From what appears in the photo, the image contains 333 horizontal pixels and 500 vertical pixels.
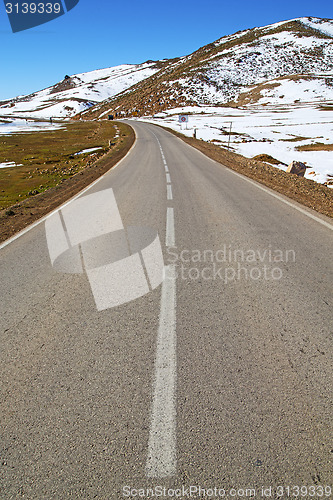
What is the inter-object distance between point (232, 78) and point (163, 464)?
12532 centimetres

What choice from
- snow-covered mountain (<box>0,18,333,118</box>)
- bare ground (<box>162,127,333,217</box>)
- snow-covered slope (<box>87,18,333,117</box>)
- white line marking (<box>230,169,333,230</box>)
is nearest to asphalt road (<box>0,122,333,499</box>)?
white line marking (<box>230,169,333,230</box>)

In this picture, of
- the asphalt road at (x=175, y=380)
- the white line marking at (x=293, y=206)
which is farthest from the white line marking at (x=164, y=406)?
the white line marking at (x=293, y=206)

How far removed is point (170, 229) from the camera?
6.11 meters

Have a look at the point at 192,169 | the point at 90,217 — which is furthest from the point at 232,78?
the point at 90,217

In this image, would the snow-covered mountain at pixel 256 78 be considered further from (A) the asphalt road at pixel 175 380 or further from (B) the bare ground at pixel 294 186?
(A) the asphalt road at pixel 175 380

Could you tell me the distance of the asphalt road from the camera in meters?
1.82

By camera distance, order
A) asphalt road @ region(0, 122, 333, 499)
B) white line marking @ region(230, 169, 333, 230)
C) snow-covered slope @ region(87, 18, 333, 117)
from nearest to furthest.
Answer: asphalt road @ region(0, 122, 333, 499) < white line marking @ region(230, 169, 333, 230) < snow-covered slope @ region(87, 18, 333, 117)

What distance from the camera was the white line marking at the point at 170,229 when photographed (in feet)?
17.7

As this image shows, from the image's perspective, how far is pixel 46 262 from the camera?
16.0 feet

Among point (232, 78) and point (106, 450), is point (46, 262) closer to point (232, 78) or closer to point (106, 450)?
point (106, 450)

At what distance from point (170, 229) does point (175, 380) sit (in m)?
4.02

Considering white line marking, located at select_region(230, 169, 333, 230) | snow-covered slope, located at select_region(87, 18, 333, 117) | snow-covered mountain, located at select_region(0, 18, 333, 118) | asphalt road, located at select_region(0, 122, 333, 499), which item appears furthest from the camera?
snow-covered slope, located at select_region(87, 18, 333, 117)

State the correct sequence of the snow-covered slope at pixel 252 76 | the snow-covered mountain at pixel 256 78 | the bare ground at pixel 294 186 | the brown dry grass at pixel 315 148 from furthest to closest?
the snow-covered slope at pixel 252 76 → the snow-covered mountain at pixel 256 78 → the brown dry grass at pixel 315 148 → the bare ground at pixel 294 186

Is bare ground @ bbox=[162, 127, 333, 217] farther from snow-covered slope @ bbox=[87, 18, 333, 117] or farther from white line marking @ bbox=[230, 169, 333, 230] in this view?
snow-covered slope @ bbox=[87, 18, 333, 117]
